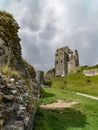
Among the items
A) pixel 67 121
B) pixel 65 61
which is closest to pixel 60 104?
pixel 67 121

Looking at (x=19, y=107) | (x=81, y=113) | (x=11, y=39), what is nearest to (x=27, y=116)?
(x=19, y=107)

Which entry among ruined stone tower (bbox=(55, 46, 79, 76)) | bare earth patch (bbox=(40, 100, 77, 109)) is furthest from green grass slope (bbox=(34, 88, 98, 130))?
ruined stone tower (bbox=(55, 46, 79, 76))

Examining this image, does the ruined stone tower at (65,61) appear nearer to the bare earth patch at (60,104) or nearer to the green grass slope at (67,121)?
the bare earth patch at (60,104)

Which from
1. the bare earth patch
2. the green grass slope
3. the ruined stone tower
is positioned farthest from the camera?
the ruined stone tower

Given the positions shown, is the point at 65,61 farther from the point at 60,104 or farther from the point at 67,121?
the point at 67,121

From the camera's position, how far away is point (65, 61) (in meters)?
141

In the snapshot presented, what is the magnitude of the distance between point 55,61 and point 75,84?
6796cm

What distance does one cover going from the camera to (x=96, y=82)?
7600cm

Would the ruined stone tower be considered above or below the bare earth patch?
above

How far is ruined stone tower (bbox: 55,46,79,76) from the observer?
136 metres

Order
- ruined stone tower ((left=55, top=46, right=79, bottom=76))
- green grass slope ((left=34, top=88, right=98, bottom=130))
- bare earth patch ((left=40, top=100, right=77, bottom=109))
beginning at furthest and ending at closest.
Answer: ruined stone tower ((left=55, top=46, right=79, bottom=76)) → bare earth patch ((left=40, top=100, right=77, bottom=109)) → green grass slope ((left=34, top=88, right=98, bottom=130))

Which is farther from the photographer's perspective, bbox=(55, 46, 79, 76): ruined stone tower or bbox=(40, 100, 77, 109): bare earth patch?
bbox=(55, 46, 79, 76): ruined stone tower

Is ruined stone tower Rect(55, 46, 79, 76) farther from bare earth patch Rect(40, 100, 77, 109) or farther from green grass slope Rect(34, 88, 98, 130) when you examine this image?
green grass slope Rect(34, 88, 98, 130)

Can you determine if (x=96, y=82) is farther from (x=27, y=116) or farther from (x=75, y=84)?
(x=27, y=116)
